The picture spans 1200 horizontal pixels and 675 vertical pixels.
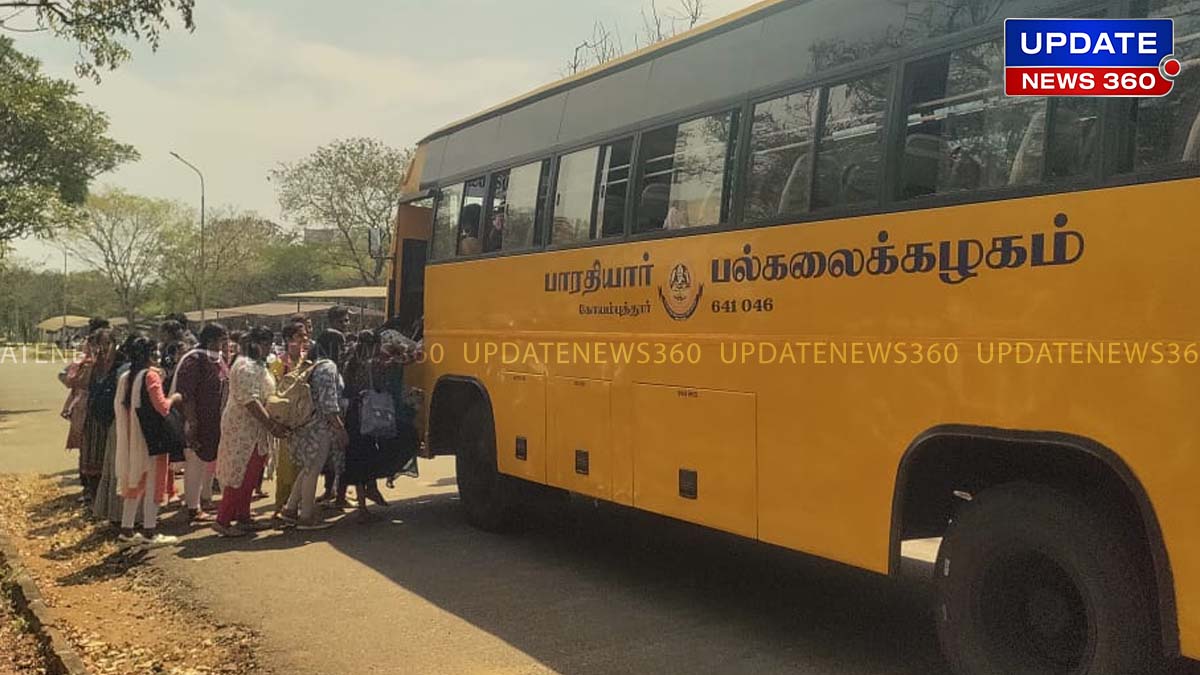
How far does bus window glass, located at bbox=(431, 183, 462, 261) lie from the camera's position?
8516 millimetres

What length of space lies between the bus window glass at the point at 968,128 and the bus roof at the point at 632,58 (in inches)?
47.1

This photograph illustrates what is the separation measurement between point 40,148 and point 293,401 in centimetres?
1644

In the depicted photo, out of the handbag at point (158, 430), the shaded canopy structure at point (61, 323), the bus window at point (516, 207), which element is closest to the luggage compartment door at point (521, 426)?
the bus window at point (516, 207)

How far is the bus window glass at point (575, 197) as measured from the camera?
6.70 metres

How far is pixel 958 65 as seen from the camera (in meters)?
4.22

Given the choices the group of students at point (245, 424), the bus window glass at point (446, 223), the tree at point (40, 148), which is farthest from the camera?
the tree at point (40, 148)

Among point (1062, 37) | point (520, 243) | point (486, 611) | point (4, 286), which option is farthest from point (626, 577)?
point (4, 286)

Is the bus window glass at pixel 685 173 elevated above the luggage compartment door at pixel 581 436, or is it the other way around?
the bus window glass at pixel 685 173

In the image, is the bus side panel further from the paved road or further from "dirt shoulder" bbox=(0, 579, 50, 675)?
"dirt shoulder" bbox=(0, 579, 50, 675)

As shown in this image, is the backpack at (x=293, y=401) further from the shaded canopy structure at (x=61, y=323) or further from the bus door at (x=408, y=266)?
Result: the shaded canopy structure at (x=61, y=323)

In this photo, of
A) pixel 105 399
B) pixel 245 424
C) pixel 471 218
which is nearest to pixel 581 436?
pixel 471 218

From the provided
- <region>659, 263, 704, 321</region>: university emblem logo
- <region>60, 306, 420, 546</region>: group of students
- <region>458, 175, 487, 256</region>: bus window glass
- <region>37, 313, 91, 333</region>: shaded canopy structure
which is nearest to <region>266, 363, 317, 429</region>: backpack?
<region>60, 306, 420, 546</region>: group of students

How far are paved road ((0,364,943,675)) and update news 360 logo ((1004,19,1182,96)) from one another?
285 cm

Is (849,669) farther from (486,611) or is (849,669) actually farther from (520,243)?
(520,243)
